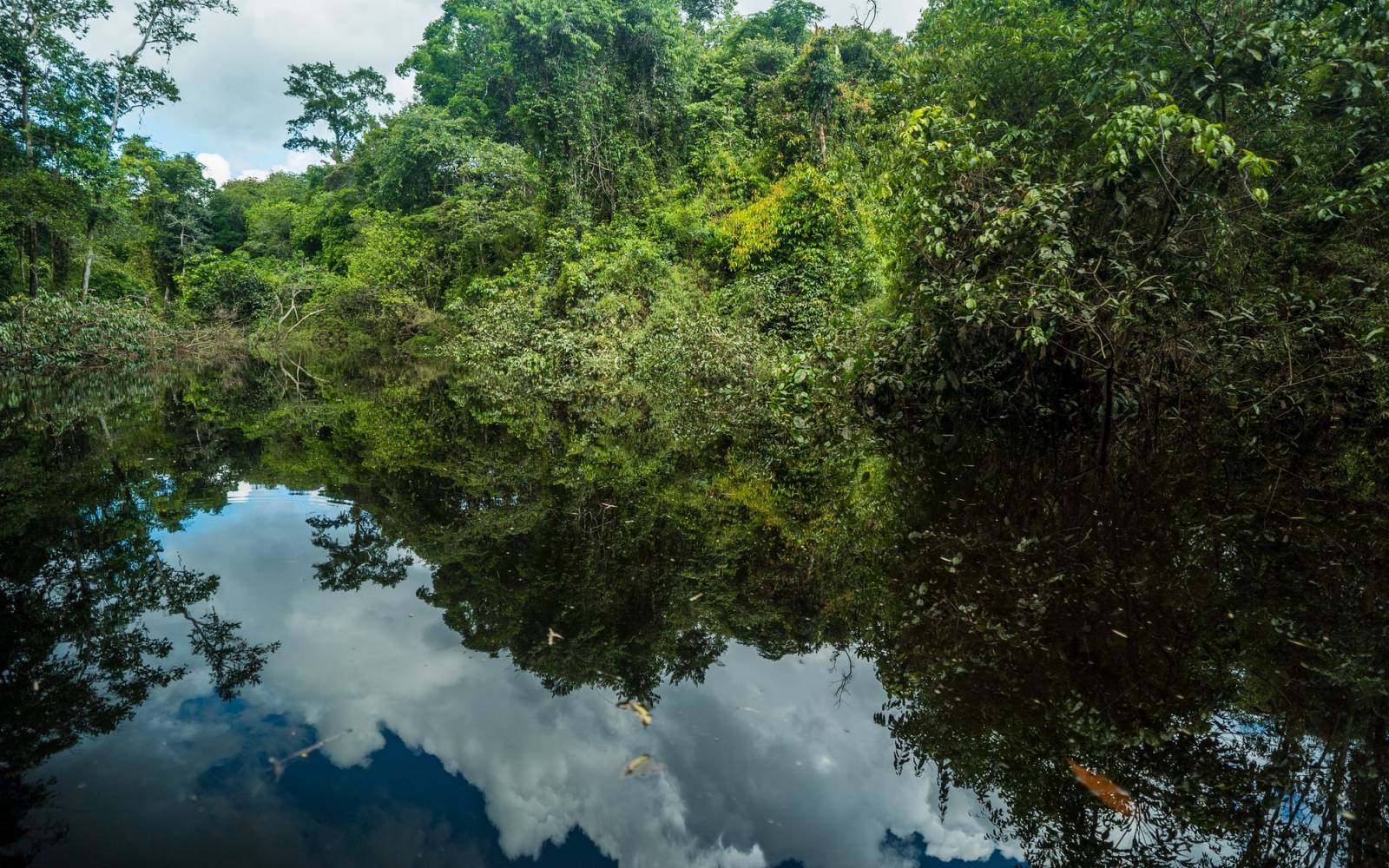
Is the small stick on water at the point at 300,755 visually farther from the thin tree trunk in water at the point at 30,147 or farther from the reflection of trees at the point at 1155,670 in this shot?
the thin tree trunk in water at the point at 30,147

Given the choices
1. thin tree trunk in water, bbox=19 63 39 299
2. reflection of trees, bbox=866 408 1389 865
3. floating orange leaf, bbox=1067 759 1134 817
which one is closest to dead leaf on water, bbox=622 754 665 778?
reflection of trees, bbox=866 408 1389 865

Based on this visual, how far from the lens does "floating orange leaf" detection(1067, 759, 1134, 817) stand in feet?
6.56

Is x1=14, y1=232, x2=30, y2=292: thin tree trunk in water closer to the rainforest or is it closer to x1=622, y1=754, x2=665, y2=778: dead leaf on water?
the rainforest

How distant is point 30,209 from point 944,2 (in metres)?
22.9

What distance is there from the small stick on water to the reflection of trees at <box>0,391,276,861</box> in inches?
23.5

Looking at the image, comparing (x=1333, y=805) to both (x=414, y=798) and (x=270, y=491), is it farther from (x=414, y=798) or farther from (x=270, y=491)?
(x=270, y=491)

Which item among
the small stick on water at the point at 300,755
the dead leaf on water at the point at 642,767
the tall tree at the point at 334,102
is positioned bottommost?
the small stick on water at the point at 300,755

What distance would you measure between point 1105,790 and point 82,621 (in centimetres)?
435

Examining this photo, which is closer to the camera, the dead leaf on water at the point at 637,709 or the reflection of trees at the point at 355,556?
the dead leaf on water at the point at 637,709

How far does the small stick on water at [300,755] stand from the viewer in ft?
6.97

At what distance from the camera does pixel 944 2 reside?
1016cm

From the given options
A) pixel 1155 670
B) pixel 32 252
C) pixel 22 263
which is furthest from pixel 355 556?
pixel 22 263

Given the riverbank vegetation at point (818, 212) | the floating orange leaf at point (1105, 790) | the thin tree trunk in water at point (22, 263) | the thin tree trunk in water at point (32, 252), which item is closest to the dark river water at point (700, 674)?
the floating orange leaf at point (1105, 790)

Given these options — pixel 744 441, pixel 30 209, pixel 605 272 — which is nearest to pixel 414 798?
pixel 744 441
